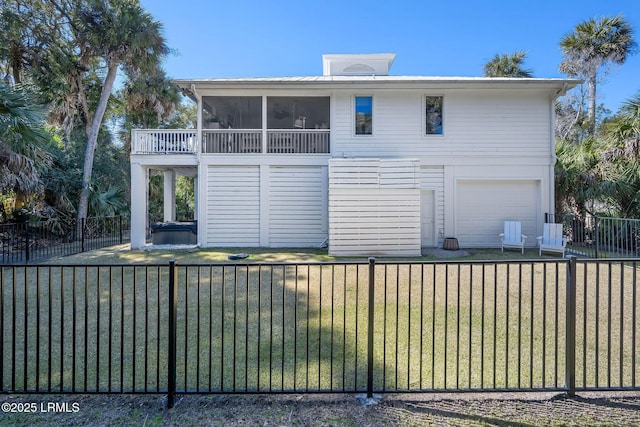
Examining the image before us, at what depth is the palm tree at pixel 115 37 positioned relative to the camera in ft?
42.4

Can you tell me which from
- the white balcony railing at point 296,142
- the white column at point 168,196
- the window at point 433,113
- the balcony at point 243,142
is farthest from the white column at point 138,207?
the window at point 433,113

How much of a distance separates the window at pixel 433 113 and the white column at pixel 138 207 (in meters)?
10.6

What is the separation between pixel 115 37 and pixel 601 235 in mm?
18452

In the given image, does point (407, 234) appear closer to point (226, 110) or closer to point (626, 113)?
point (626, 113)

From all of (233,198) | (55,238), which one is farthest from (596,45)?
(55,238)

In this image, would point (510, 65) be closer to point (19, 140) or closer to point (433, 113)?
point (433, 113)

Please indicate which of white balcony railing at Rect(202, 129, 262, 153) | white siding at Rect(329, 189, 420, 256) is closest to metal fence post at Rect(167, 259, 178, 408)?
white siding at Rect(329, 189, 420, 256)

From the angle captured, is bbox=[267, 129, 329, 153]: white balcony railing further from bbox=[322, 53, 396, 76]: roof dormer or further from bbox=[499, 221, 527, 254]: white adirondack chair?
bbox=[499, 221, 527, 254]: white adirondack chair

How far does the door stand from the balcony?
399cm

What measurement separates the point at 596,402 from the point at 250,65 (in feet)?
77.4

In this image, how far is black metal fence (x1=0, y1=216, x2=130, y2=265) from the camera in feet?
30.1

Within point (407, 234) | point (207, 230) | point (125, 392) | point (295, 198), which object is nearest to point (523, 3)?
point (407, 234)

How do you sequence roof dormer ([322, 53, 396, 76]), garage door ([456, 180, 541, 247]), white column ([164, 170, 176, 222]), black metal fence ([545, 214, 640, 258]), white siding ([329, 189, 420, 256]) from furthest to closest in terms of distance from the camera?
white column ([164, 170, 176, 222]) < roof dormer ([322, 53, 396, 76]) < garage door ([456, 180, 541, 247]) < white siding ([329, 189, 420, 256]) < black metal fence ([545, 214, 640, 258])

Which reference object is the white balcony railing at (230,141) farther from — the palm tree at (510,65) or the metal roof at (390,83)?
the palm tree at (510,65)
